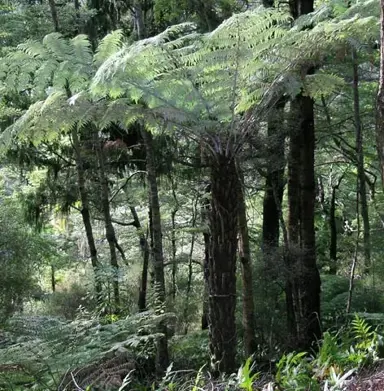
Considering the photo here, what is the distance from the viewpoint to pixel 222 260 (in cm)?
397

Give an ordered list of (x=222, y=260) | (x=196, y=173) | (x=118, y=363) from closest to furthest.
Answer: (x=118, y=363)
(x=222, y=260)
(x=196, y=173)

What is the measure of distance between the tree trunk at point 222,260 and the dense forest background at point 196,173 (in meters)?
0.01

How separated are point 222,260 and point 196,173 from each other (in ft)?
20.0

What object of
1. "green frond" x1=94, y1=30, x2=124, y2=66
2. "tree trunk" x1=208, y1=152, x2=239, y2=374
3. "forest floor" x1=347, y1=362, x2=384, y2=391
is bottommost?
"forest floor" x1=347, y1=362, x2=384, y2=391

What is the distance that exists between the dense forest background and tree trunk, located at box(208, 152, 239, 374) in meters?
0.01

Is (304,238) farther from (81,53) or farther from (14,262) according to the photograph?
(14,262)

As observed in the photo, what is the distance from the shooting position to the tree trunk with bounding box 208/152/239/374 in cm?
397

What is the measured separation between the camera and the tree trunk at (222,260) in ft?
13.0

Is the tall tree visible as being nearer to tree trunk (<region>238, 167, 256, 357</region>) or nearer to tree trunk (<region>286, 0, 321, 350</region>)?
tree trunk (<region>238, 167, 256, 357</region>)

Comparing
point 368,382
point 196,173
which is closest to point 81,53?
point 368,382

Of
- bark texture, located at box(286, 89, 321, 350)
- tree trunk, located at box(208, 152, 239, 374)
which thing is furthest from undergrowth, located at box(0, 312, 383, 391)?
bark texture, located at box(286, 89, 321, 350)

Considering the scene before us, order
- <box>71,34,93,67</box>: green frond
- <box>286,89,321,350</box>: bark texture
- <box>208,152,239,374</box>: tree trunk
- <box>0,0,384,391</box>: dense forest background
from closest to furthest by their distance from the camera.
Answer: <box>0,0,384,391</box>: dense forest background
<box>208,152,239,374</box>: tree trunk
<box>71,34,93,67</box>: green frond
<box>286,89,321,350</box>: bark texture

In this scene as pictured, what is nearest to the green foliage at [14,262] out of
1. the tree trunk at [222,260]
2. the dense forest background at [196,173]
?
the dense forest background at [196,173]

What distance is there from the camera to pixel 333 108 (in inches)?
437
